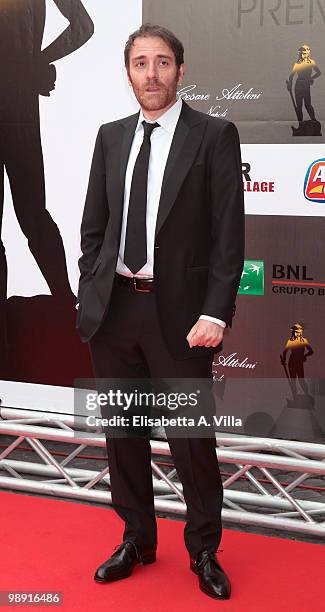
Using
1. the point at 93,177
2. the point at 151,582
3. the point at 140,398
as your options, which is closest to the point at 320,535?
the point at 151,582

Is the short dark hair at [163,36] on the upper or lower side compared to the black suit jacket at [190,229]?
upper

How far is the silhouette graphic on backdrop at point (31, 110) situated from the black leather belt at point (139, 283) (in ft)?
4.72

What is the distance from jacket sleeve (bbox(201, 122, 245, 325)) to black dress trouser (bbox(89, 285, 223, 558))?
0.61 ft

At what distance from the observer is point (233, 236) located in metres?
2.26

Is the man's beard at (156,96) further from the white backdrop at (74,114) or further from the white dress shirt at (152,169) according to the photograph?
the white backdrop at (74,114)

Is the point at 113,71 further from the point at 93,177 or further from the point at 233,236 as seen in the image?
the point at 233,236

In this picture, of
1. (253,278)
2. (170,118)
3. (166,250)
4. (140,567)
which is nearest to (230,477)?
(140,567)

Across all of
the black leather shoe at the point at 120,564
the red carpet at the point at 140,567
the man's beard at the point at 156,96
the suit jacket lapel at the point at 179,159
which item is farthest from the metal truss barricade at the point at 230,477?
the man's beard at the point at 156,96

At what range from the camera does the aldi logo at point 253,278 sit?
336 centimetres

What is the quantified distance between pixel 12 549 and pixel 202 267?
122 cm

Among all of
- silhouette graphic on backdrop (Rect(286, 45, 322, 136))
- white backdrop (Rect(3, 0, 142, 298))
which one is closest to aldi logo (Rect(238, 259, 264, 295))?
silhouette graphic on backdrop (Rect(286, 45, 322, 136))

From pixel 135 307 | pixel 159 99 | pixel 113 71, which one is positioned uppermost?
pixel 113 71

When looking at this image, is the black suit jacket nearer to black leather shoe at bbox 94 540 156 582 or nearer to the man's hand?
the man's hand

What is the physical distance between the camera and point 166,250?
7.48ft
